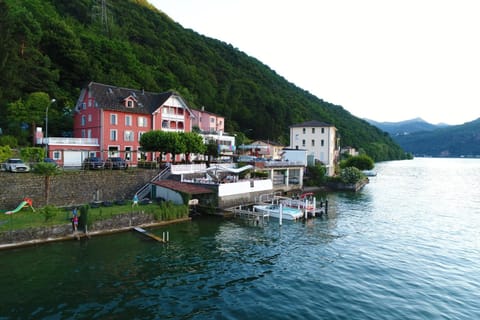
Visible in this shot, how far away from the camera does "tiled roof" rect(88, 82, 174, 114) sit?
52.4 metres

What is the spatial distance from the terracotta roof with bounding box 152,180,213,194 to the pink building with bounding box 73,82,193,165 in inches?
479

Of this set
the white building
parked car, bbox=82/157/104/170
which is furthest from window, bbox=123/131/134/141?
the white building

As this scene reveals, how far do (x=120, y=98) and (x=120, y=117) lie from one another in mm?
4388

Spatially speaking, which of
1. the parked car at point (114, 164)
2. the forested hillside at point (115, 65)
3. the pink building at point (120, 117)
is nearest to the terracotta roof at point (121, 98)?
the pink building at point (120, 117)

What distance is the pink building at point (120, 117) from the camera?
2004 inches

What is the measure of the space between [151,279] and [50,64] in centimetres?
6840

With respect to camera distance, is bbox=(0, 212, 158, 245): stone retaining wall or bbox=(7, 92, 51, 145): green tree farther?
bbox=(7, 92, 51, 145): green tree

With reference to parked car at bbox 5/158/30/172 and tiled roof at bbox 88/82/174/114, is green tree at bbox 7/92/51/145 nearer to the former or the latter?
→ tiled roof at bbox 88/82/174/114

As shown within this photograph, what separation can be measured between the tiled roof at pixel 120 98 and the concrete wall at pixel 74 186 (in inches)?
645

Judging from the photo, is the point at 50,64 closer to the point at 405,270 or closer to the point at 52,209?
the point at 52,209

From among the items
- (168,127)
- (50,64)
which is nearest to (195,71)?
(50,64)

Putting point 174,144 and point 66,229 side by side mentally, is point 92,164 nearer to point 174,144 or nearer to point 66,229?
point 174,144

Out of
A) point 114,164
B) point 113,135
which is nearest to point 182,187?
point 114,164

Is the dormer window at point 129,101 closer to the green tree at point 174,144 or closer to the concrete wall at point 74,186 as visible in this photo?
the green tree at point 174,144
